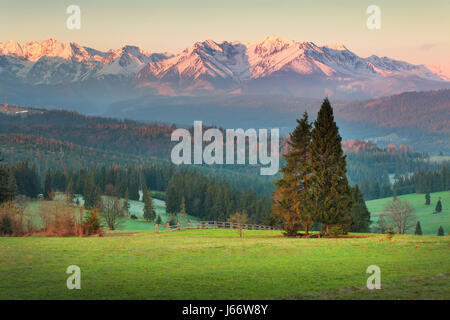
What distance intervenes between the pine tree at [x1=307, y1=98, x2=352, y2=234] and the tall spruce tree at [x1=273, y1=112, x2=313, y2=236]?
3.78ft

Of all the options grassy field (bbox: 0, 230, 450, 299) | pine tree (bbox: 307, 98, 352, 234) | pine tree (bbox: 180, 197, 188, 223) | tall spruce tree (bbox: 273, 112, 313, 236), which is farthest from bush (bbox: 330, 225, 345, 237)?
pine tree (bbox: 180, 197, 188, 223)

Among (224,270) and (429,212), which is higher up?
(224,270)

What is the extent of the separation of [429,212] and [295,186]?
126964 millimetres

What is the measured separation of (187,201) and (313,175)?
10280cm

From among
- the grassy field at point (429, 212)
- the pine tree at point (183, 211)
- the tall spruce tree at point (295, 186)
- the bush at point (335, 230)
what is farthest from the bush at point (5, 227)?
the grassy field at point (429, 212)

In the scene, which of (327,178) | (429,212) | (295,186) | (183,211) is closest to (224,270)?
(327,178)

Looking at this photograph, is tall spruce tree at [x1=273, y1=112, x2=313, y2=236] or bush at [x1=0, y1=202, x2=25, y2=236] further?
tall spruce tree at [x1=273, y1=112, x2=313, y2=236]

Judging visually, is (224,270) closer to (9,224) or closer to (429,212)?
(9,224)

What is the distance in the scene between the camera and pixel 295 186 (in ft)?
151

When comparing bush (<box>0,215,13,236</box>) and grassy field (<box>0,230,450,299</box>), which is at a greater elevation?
bush (<box>0,215,13,236</box>)

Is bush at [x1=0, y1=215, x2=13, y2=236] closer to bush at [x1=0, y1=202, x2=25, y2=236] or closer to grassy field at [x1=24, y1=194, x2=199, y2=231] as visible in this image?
bush at [x1=0, y1=202, x2=25, y2=236]

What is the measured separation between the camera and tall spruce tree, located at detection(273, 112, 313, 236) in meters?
45.1

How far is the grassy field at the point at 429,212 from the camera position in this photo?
139125 mm

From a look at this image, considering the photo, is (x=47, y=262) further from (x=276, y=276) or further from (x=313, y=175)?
(x=313, y=175)
